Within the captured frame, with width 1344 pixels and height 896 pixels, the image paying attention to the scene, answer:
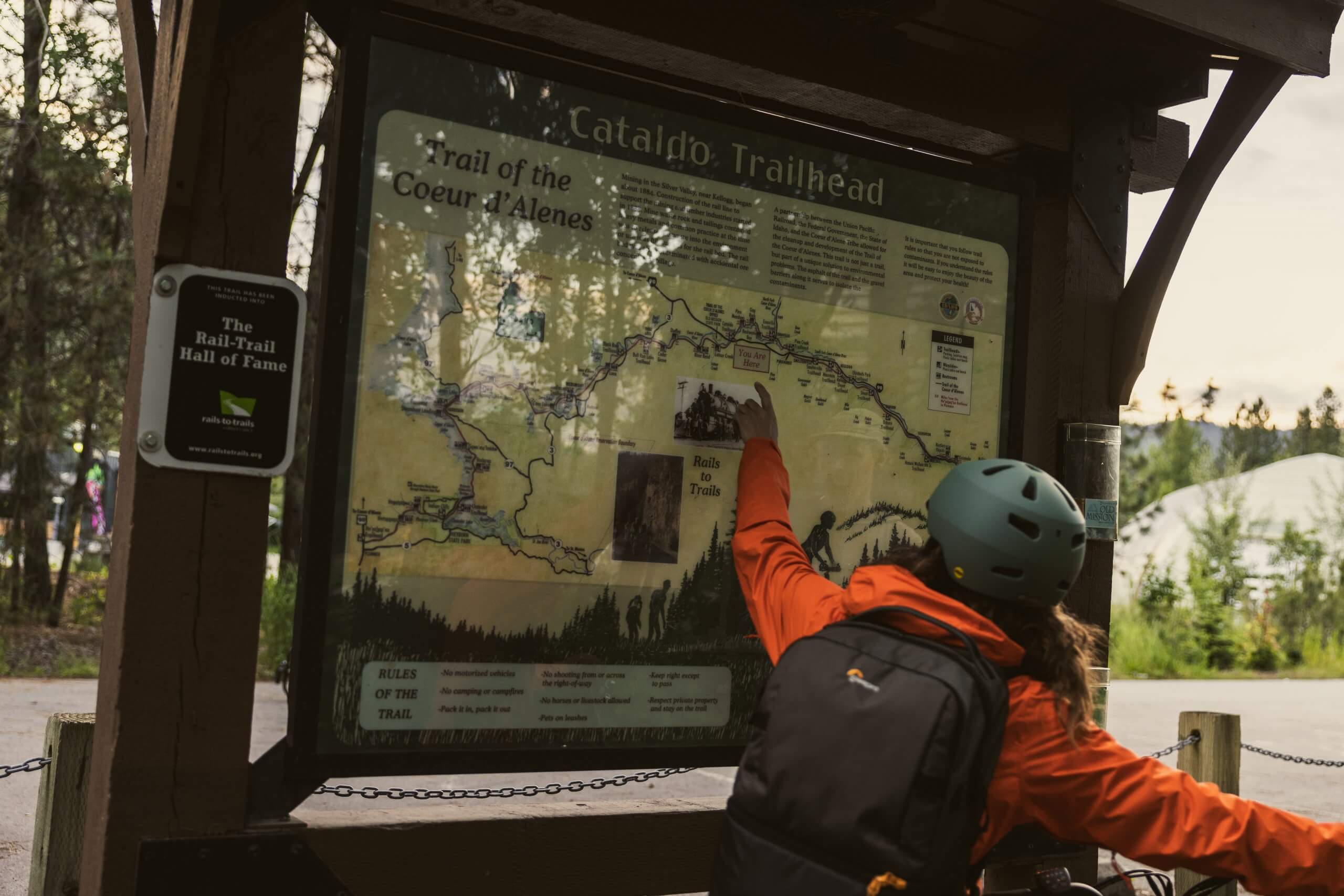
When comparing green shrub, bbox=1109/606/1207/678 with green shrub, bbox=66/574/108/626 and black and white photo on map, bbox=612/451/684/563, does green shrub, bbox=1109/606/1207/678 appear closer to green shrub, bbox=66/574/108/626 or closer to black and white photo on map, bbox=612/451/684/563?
green shrub, bbox=66/574/108/626

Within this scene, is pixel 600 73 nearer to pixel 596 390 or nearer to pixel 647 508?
pixel 596 390

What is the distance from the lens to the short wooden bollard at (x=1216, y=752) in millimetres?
5031

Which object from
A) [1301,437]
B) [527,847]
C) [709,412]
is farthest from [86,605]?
[1301,437]

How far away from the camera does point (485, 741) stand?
→ 9.47 feet

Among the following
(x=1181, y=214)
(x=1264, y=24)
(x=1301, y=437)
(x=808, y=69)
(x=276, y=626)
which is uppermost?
(x=1301, y=437)

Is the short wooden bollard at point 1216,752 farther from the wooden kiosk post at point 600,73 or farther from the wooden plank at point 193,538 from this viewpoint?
the wooden plank at point 193,538

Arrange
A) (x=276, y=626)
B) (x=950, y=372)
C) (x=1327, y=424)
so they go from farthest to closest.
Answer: (x=1327, y=424) < (x=276, y=626) < (x=950, y=372)

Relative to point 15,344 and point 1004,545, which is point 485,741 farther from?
point 15,344

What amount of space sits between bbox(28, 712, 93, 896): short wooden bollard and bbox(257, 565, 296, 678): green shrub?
30.0 ft

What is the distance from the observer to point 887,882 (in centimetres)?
223

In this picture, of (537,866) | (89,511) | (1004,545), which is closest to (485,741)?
(537,866)

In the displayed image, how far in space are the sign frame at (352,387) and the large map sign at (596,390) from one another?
23 mm

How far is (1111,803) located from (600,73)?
205cm

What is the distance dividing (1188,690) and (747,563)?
16827 mm
